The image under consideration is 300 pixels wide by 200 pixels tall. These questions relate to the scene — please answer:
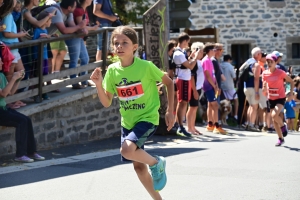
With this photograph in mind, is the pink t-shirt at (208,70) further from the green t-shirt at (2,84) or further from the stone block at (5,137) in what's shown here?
the green t-shirt at (2,84)

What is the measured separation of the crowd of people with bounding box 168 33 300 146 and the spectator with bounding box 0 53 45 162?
14.3 ft

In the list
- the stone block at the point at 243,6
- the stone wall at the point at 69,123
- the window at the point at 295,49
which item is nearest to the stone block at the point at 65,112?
the stone wall at the point at 69,123

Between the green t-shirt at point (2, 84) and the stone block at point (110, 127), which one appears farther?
the stone block at point (110, 127)

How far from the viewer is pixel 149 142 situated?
41.2ft

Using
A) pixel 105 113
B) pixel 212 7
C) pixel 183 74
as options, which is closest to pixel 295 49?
pixel 212 7

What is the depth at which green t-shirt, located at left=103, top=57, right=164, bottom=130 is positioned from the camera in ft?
21.8

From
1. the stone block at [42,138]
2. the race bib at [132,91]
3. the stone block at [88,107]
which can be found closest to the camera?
the race bib at [132,91]

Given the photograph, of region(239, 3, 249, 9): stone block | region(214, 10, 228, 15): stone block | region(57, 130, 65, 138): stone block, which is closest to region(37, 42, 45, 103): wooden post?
region(57, 130, 65, 138): stone block

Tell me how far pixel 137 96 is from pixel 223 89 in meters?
10.9

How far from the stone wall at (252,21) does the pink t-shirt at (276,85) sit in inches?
602

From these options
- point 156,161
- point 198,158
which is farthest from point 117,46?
point 198,158

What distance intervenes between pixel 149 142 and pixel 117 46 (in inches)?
241

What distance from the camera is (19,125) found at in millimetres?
9711

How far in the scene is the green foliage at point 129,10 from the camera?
2293 centimetres
